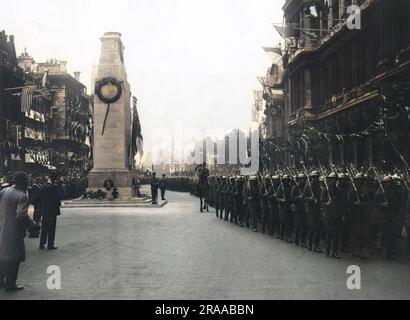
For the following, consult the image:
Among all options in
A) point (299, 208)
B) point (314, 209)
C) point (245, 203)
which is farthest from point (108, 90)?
point (314, 209)

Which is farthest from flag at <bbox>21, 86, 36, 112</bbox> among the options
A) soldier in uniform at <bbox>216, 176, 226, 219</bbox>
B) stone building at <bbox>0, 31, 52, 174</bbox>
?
soldier in uniform at <bbox>216, 176, 226, 219</bbox>

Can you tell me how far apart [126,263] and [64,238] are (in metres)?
5.15

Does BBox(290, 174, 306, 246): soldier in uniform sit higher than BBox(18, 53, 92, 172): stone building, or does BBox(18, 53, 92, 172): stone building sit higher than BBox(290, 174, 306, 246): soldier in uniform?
BBox(18, 53, 92, 172): stone building

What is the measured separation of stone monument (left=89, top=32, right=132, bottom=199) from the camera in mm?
32719

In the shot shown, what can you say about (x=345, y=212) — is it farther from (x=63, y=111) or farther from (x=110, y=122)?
(x=63, y=111)

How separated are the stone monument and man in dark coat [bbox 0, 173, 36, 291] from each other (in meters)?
23.7

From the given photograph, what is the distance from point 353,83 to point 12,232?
2466cm

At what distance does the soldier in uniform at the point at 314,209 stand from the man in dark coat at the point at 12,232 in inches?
253

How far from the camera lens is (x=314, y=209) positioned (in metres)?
12.9

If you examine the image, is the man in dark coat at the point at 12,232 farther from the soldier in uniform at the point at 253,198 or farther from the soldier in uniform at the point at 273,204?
the soldier in uniform at the point at 253,198

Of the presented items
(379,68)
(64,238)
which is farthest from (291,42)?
(64,238)

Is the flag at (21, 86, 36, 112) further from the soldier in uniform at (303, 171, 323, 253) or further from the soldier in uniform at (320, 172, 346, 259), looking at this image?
the soldier in uniform at (320, 172, 346, 259)
